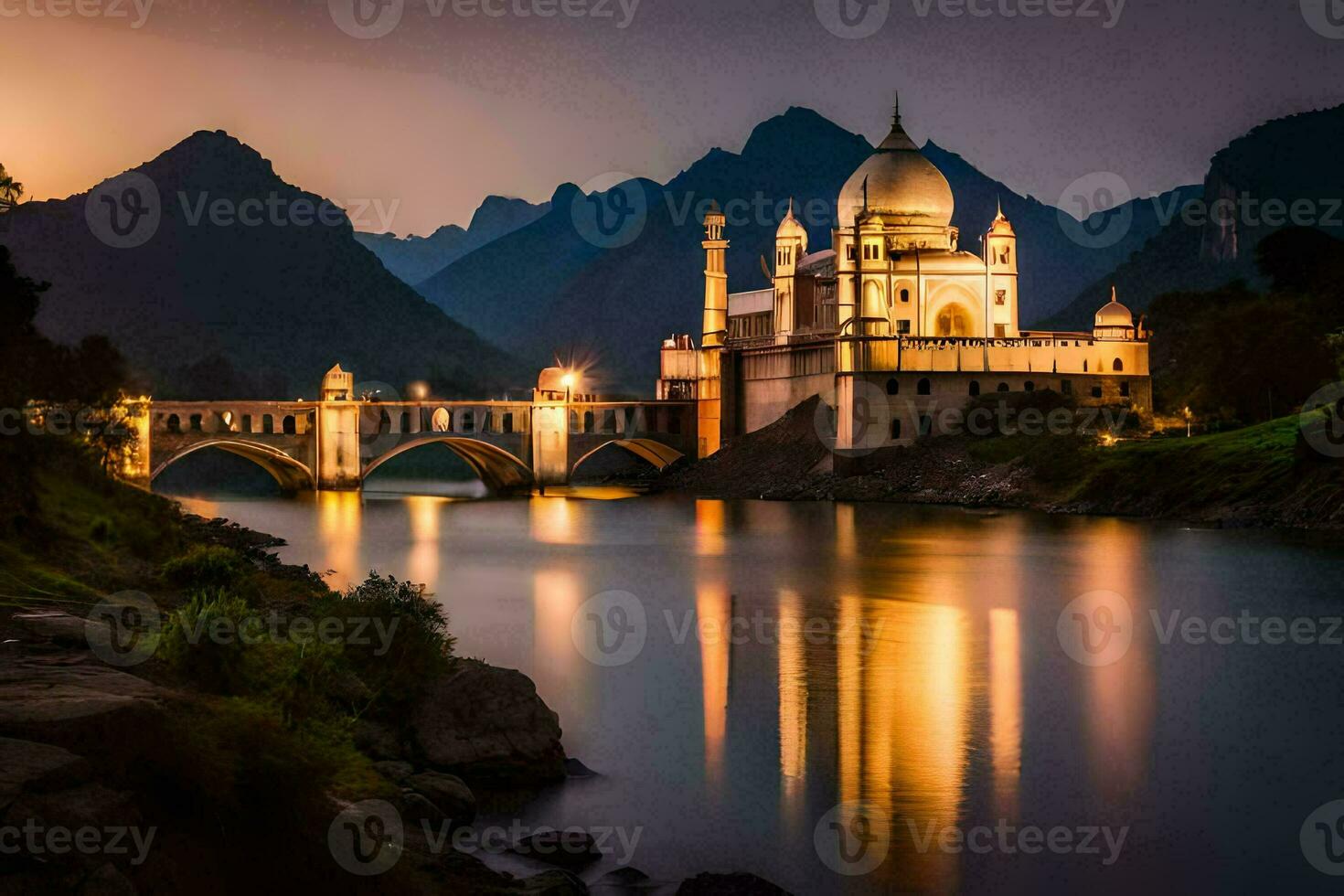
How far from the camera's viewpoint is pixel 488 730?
2084 centimetres

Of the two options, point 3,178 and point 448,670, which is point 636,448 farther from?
point 448,670

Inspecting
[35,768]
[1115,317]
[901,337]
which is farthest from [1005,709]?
[1115,317]

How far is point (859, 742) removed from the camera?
24031 mm

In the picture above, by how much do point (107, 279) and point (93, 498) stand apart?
14236cm

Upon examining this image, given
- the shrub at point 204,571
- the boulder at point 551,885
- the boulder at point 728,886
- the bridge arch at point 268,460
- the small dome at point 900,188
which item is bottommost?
the boulder at point 728,886

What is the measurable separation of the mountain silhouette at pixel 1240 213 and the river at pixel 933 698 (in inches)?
4189

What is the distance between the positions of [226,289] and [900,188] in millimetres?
104377

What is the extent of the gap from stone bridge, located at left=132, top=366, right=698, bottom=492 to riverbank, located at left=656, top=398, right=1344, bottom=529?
8925 millimetres

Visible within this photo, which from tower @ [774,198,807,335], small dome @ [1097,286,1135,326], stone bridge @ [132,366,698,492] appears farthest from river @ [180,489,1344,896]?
tower @ [774,198,807,335]

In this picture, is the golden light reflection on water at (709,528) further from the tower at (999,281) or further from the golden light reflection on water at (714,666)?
the tower at (999,281)

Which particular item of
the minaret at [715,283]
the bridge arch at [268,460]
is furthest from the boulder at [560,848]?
the minaret at [715,283]

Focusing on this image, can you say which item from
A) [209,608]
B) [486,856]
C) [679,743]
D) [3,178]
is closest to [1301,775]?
[679,743]

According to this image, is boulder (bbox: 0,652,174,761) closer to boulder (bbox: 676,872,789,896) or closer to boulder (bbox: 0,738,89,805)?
boulder (bbox: 0,738,89,805)

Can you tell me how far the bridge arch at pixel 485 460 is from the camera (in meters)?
95.2
